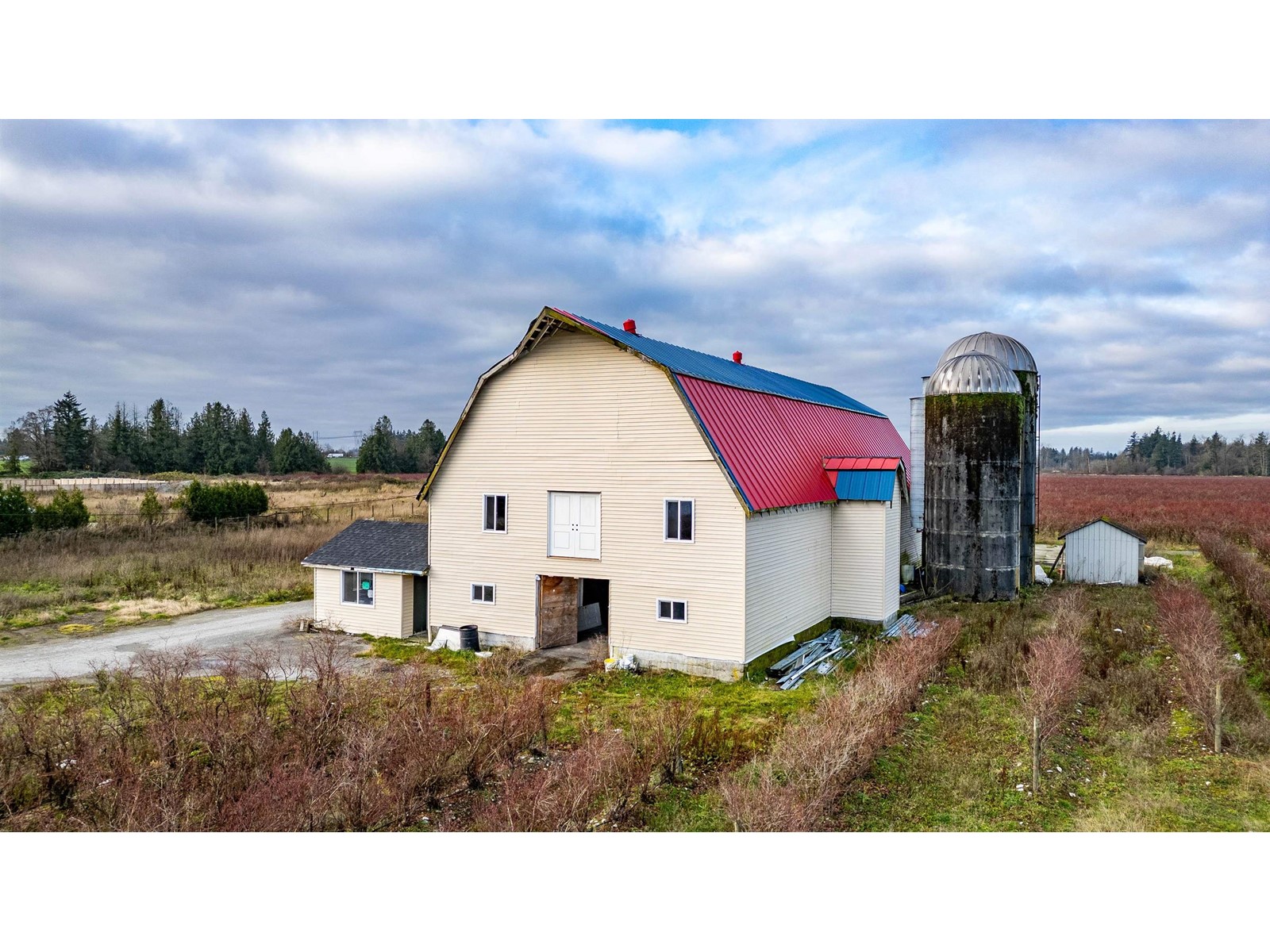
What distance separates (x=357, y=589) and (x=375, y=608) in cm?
86

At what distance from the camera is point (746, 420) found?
16.2m

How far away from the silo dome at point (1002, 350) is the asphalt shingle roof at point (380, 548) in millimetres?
18863

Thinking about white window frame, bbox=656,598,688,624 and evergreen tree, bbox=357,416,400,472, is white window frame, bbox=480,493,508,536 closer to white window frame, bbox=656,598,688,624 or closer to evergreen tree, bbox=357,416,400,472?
white window frame, bbox=656,598,688,624

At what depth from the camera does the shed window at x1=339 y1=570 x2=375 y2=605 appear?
18797mm

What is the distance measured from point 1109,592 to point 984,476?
6.21 metres

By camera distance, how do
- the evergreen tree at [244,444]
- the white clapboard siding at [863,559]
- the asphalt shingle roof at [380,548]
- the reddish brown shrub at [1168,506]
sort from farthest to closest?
1. the evergreen tree at [244,444]
2. the reddish brown shrub at [1168,506]
3. the asphalt shingle roof at [380,548]
4. the white clapboard siding at [863,559]

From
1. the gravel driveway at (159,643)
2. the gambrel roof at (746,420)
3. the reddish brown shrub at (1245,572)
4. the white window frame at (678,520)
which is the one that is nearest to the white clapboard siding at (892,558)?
the gambrel roof at (746,420)

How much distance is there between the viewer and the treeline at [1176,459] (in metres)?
52.0

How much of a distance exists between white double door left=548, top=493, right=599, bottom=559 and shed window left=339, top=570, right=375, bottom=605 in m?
5.86

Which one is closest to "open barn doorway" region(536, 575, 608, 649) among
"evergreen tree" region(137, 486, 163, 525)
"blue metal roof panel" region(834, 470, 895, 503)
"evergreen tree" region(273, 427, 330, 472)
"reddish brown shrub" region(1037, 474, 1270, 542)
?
"blue metal roof panel" region(834, 470, 895, 503)

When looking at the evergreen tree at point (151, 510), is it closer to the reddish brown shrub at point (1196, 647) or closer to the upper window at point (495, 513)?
the upper window at point (495, 513)

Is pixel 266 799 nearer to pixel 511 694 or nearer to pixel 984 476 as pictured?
pixel 511 694

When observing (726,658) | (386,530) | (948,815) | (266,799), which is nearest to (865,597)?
(726,658)

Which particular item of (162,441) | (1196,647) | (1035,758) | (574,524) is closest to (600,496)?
(574,524)
